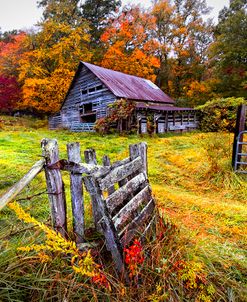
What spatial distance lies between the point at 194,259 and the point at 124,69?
27602 millimetres

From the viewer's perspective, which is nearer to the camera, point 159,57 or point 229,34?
point 229,34

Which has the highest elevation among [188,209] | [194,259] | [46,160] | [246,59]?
[246,59]

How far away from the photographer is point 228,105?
1842cm

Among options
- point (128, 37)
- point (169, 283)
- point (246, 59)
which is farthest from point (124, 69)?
point (169, 283)

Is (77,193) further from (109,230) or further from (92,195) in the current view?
(109,230)

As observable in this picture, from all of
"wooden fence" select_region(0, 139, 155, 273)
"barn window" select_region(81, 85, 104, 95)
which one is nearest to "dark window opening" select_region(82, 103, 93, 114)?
"barn window" select_region(81, 85, 104, 95)

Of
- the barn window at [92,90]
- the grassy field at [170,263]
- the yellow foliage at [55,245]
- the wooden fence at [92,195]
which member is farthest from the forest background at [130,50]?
A: the yellow foliage at [55,245]

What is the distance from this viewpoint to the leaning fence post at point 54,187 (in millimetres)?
1911

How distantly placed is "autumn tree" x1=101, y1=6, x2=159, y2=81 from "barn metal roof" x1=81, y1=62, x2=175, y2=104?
507 centimetres

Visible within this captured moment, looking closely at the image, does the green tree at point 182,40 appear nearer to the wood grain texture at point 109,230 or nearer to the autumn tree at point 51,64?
the autumn tree at point 51,64

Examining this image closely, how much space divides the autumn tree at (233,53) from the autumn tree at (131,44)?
27.3ft

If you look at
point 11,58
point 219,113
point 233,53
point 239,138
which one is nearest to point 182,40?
point 233,53

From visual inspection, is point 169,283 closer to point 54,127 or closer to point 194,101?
point 54,127

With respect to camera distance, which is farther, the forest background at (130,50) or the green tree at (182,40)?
the green tree at (182,40)
